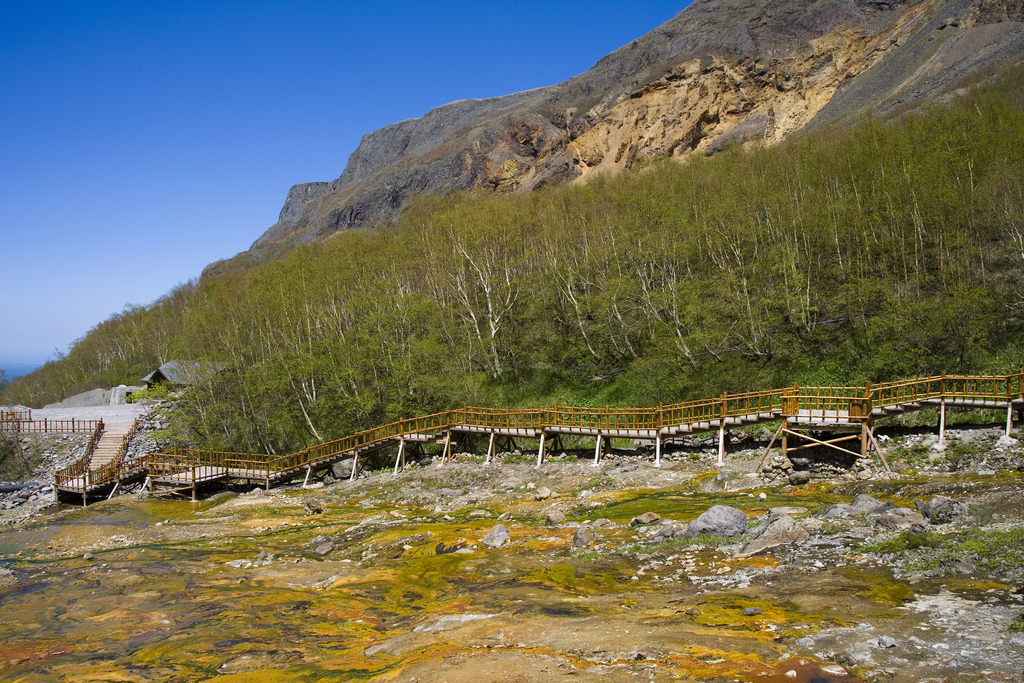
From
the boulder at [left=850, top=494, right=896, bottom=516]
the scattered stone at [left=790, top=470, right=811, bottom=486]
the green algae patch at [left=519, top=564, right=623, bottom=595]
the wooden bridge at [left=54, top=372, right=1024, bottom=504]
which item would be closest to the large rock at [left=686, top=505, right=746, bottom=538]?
the boulder at [left=850, top=494, right=896, bottom=516]

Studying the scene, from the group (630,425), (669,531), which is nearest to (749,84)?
(630,425)

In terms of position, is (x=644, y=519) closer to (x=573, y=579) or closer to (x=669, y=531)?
(x=669, y=531)

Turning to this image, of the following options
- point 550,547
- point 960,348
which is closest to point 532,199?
point 960,348

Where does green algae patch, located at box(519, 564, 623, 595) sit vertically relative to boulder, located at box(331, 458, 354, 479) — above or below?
above

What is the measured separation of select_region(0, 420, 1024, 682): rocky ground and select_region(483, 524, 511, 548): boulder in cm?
5

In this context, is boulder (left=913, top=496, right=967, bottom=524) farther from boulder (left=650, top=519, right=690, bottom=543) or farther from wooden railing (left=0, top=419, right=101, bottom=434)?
wooden railing (left=0, top=419, right=101, bottom=434)

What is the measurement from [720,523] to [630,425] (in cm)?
1323

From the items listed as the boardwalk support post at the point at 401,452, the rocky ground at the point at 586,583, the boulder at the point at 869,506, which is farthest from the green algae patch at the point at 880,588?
the boardwalk support post at the point at 401,452

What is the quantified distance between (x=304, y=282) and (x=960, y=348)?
38.1 m

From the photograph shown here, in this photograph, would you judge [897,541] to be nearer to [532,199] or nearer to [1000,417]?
[1000,417]

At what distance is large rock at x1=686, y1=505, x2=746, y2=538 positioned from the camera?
15820mm

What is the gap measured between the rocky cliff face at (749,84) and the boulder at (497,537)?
65.3m

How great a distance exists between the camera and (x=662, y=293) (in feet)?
124

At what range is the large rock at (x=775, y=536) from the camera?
14328 mm
